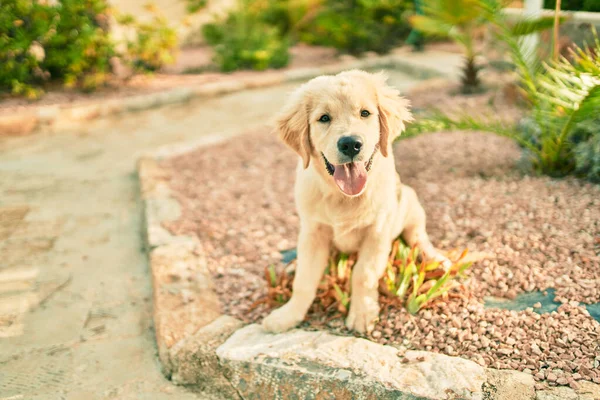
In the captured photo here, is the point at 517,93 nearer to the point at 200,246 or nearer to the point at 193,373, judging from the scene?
the point at 200,246

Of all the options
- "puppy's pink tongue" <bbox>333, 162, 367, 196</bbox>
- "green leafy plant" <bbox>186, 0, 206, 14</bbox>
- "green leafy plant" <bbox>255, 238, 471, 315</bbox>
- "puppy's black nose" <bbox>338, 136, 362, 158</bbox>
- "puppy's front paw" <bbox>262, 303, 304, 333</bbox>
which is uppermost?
"green leafy plant" <bbox>186, 0, 206, 14</bbox>

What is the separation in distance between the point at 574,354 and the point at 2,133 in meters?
7.62

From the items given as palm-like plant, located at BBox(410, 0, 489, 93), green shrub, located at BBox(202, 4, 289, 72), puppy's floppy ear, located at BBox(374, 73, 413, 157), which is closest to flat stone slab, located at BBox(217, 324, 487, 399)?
puppy's floppy ear, located at BBox(374, 73, 413, 157)

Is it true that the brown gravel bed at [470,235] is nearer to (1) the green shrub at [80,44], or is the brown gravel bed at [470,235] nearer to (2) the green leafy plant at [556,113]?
(2) the green leafy plant at [556,113]

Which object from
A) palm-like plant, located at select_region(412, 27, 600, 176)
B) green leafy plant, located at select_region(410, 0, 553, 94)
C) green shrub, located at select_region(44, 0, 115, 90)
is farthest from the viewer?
green shrub, located at select_region(44, 0, 115, 90)

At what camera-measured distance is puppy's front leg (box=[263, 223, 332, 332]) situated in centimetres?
289

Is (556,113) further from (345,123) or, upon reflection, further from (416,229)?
(345,123)

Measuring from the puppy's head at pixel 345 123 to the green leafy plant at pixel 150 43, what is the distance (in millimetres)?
6891

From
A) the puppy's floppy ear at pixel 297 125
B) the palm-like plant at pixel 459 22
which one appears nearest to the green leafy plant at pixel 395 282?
the puppy's floppy ear at pixel 297 125

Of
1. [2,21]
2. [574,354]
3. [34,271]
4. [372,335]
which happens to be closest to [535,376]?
[574,354]

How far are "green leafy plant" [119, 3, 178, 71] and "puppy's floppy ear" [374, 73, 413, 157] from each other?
23.0 feet

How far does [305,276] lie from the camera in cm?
291

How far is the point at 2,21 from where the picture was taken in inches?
301

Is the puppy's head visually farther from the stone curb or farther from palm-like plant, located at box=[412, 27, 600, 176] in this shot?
the stone curb
